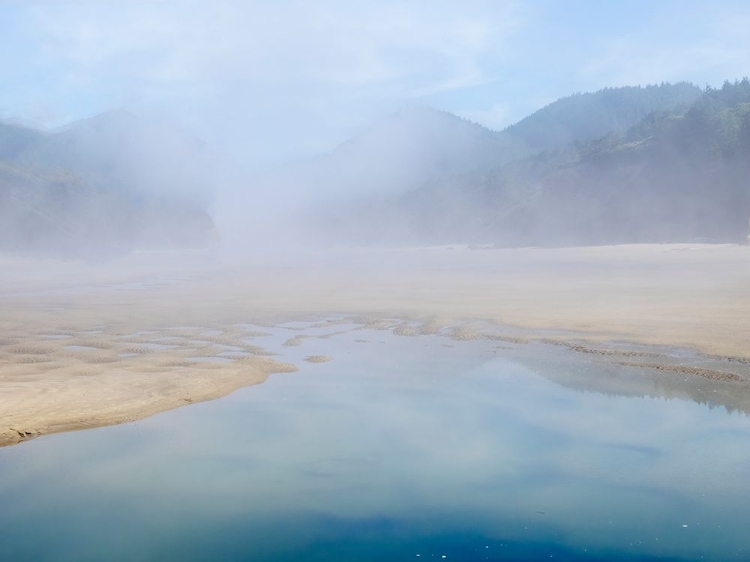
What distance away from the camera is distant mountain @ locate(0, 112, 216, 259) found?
64.1m

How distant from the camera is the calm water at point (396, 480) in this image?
671 cm

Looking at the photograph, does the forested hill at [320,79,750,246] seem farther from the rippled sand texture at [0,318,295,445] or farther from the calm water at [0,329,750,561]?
the calm water at [0,329,750,561]

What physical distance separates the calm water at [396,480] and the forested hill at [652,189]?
51.0 m

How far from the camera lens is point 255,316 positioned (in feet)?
74.8

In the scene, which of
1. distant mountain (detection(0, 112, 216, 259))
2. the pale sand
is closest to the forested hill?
the pale sand

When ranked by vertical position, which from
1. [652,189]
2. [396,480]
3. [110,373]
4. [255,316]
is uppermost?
[652,189]

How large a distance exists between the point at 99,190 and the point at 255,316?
70402 mm

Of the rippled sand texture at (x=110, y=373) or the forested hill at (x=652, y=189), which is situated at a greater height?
the forested hill at (x=652, y=189)

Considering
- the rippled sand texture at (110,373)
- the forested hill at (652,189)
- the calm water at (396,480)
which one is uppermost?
the forested hill at (652,189)

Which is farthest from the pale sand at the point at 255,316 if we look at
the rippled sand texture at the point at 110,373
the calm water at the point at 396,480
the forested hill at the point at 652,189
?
the forested hill at the point at 652,189

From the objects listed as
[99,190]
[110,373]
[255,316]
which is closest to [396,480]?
[110,373]

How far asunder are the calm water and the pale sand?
57.4 inches

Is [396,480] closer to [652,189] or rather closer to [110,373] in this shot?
[110,373]

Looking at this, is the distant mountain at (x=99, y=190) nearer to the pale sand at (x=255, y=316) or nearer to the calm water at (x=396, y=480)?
the pale sand at (x=255, y=316)
